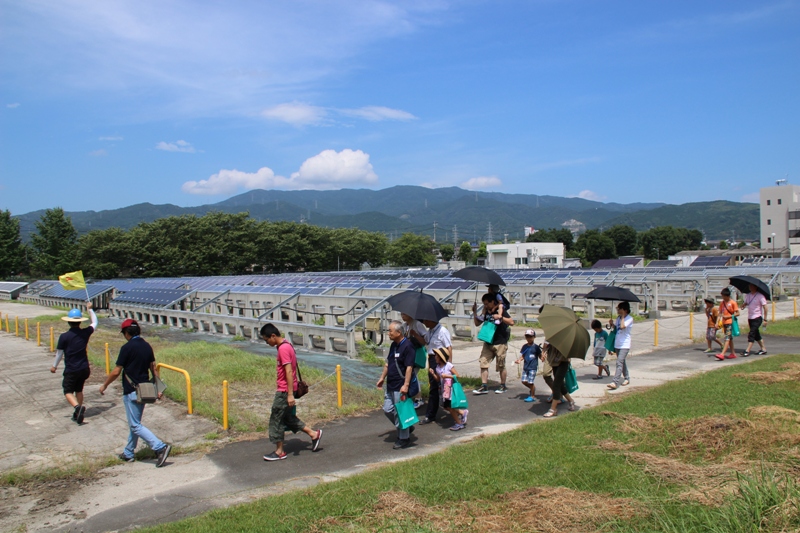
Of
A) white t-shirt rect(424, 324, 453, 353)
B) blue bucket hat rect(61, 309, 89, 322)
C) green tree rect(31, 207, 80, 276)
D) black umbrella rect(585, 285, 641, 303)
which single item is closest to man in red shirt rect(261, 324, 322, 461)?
white t-shirt rect(424, 324, 453, 353)

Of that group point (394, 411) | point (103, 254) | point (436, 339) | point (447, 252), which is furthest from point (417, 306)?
point (447, 252)

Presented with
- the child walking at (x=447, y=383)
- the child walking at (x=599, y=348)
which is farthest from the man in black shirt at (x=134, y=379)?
the child walking at (x=599, y=348)

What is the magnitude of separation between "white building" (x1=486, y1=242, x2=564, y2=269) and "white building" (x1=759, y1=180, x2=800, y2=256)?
4621 cm

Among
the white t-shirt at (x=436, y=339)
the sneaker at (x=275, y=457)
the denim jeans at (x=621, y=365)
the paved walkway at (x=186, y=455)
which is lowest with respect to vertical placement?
the paved walkway at (x=186, y=455)

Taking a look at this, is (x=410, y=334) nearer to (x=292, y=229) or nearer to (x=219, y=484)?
(x=219, y=484)

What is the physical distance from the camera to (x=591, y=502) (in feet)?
17.2

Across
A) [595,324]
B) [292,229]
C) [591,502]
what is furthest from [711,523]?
[292,229]

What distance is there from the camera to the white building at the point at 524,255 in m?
93.4

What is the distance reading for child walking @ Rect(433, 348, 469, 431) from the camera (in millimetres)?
8953

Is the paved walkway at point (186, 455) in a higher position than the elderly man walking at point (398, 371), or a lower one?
lower

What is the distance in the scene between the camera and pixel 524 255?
3716 inches

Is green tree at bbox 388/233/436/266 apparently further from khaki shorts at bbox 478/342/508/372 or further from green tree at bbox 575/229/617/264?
khaki shorts at bbox 478/342/508/372

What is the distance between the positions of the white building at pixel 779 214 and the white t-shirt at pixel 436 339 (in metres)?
120

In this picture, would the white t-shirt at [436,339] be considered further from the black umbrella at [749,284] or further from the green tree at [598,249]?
the green tree at [598,249]
